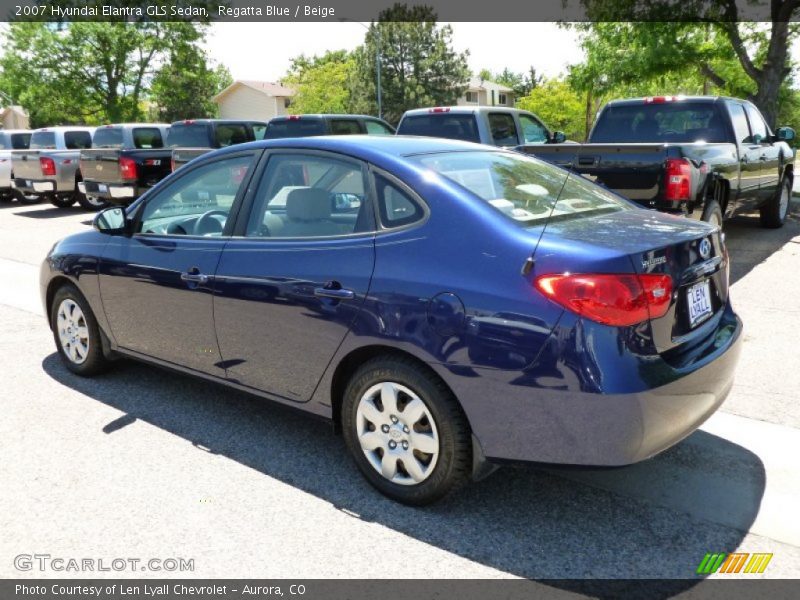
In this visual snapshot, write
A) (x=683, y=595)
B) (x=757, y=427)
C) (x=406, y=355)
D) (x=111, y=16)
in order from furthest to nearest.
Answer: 1. (x=111, y=16)
2. (x=757, y=427)
3. (x=406, y=355)
4. (x=683, y=595)

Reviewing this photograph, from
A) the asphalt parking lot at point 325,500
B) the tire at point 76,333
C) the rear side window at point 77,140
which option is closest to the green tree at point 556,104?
the rear side window at point 77,140

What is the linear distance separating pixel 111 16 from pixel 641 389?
41.2 metres

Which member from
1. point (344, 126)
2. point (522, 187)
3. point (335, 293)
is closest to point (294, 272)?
point (335, 293)

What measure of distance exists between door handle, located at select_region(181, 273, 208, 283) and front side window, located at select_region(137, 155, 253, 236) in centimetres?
28

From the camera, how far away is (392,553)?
2979 mm

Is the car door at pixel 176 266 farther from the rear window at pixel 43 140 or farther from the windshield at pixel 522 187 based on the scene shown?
the rear window at pixel 43 140

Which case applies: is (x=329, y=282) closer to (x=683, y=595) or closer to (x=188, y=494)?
(x=188, y=494)

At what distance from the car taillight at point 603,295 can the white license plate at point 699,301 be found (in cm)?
42

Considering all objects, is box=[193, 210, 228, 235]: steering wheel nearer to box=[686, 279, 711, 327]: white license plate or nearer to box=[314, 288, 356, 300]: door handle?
box=[314, 288, 356, 300]: door handle

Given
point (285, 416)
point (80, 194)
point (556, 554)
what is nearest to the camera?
point (556, 554)

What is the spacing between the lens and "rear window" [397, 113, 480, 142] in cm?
1116

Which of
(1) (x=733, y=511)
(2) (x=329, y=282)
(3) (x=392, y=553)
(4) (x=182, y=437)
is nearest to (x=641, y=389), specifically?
(1) (x=733, y=511)

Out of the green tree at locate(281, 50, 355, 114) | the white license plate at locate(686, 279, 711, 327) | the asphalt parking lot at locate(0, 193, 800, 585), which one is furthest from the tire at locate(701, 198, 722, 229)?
the green tree at locate(281, 50, 355, 114)

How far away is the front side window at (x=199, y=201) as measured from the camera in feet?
13.6
